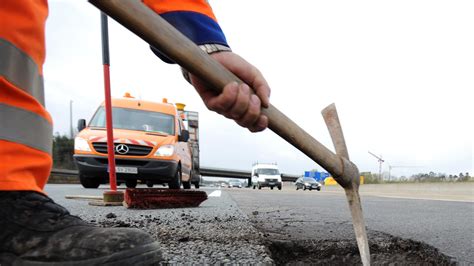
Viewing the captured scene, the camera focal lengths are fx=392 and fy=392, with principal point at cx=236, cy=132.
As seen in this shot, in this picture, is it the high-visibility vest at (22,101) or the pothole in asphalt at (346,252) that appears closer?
the high-visibility vest at (22,101)

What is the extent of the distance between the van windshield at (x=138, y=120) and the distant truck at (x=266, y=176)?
20.5m

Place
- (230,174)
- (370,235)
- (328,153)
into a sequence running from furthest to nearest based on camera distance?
(230,174), (370,235), (328,153)

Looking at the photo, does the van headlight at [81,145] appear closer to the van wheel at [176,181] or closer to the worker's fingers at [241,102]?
the van wheel at [176,181]

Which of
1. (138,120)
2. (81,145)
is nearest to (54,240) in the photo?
(81,145)

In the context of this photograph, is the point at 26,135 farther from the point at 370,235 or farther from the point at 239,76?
the point at 370,235

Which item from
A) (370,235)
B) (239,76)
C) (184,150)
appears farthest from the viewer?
(184,150)

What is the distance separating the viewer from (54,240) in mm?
1032

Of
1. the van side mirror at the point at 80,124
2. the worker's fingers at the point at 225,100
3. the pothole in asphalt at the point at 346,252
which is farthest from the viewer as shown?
the van side mirror at the point at 80,124

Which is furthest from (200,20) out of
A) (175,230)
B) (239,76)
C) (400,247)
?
(400,247)

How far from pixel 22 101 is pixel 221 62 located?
2.02ft

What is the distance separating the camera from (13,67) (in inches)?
43.9

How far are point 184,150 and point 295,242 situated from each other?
6.97 metres

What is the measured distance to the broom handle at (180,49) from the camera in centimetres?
103

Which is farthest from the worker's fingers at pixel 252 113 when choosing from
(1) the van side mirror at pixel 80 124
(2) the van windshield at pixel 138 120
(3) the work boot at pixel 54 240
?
(1) the van side mirror at pixel 80 124
